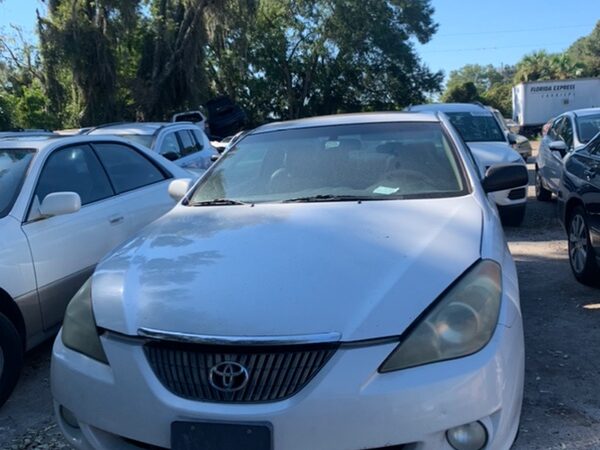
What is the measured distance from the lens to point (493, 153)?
28.0ft

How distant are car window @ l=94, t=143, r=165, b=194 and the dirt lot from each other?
1.40 meters

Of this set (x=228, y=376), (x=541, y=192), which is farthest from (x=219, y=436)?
(x=541, y=192)

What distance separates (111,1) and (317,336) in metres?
22.3

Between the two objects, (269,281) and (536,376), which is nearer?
(269,281)

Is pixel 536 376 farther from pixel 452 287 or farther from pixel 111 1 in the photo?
pixel 111 1

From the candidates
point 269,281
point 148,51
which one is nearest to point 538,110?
point 148,51

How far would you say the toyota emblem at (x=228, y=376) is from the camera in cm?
214

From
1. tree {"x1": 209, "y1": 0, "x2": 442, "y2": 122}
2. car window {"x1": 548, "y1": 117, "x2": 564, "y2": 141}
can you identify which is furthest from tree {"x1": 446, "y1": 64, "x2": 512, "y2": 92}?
car window {"x1": 548, "y1": 117, "x2": 564, "y2": 141}

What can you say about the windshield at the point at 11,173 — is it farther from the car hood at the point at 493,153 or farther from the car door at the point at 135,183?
the car hood at the point at 493,153

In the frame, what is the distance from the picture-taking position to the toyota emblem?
7.01 feet

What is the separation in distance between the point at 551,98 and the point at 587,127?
71.3 feet

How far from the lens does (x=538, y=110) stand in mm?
29281

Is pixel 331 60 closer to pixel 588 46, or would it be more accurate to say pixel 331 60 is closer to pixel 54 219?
pixel 54 219

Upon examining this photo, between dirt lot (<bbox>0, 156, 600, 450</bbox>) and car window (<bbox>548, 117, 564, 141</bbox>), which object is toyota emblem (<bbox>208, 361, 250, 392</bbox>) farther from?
car window (<bbox>548, 117, 564, 141</bbox>)
